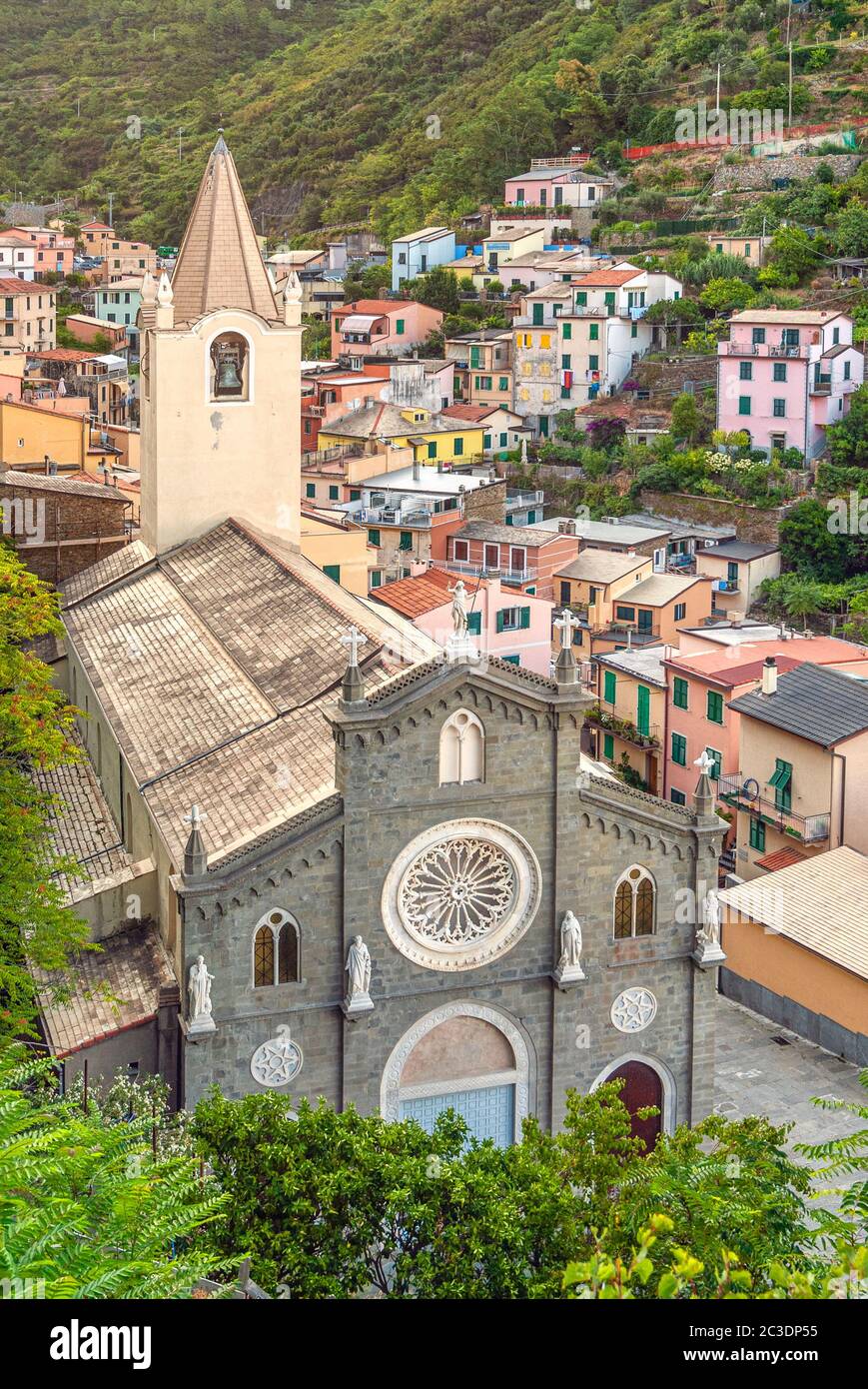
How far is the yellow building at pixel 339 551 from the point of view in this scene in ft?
168

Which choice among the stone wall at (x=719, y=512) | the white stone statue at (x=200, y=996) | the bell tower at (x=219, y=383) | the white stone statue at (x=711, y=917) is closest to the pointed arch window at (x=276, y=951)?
the white stone statue at (x=200, y=996)

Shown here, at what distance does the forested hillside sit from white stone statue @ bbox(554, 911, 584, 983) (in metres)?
92.5

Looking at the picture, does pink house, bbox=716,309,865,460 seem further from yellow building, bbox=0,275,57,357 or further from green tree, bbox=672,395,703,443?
yellow building, bbox=0,275,57,357

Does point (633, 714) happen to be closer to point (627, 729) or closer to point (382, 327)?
point (627, 729)

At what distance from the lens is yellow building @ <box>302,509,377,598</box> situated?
51.1m

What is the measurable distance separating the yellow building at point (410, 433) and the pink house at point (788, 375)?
1259 cm

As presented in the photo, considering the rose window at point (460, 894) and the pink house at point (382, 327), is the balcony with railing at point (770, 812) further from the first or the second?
the pink house at point (382, 327)

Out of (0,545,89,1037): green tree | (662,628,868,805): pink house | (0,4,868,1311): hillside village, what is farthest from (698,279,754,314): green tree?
(0,545,89,1037): green tree

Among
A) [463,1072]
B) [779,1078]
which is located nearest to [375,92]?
[779,1078]

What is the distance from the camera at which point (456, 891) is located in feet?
88.6

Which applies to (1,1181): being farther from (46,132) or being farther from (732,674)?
(46,132)
